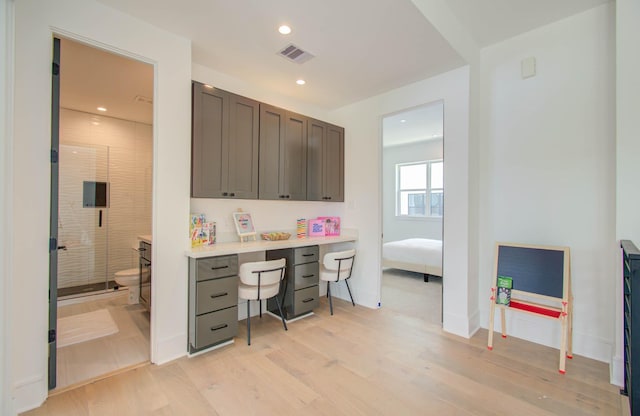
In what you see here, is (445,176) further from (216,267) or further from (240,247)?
(216,267)

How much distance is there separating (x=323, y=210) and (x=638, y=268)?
3192 millimetres

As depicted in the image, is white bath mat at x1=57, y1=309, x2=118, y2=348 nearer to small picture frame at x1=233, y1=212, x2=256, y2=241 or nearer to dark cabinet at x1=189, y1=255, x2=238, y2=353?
dark cabinet at x1=189, y1=255, x2=238, y2=353

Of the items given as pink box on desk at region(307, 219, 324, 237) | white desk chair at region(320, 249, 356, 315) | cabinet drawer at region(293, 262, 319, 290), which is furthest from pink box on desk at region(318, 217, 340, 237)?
cabinet drawer at region(293, 262, 319, 290)

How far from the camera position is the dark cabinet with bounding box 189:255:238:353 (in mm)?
2404

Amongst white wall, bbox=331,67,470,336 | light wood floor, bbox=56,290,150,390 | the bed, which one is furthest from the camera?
the bed

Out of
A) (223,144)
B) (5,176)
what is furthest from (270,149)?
(5,176)

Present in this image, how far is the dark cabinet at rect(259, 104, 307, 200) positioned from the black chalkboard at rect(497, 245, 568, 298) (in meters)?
2.23

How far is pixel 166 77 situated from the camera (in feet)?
7.66

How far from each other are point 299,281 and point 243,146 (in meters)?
1.56

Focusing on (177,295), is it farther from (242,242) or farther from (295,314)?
(295,314)

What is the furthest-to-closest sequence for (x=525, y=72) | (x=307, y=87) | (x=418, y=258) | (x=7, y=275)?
(x=418, y=258) < (x=307, y=87) < (x=525, y=72) < (x=7, y=275)

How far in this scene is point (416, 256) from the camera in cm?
504

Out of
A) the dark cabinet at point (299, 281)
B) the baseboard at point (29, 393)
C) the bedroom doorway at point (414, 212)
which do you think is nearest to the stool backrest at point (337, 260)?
the dark cabinet at point (299, 281)

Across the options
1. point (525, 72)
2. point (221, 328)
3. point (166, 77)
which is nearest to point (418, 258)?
point (525, 72)
